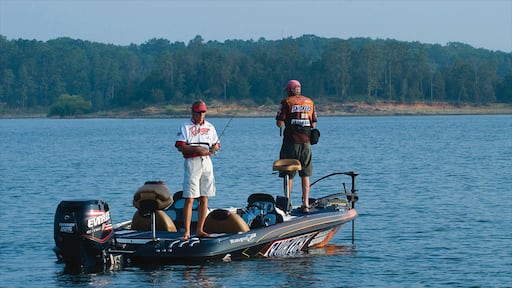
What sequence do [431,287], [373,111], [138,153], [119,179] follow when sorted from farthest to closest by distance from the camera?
[373,111]
[138,153]
[119,179]
[431,287]

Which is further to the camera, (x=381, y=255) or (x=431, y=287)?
(x=381, y=255)

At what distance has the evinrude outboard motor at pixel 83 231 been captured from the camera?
1317 centimetres

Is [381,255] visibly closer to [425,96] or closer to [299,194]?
[299,194]

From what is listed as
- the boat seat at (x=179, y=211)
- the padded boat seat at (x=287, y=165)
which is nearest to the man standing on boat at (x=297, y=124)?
the padded boat seat at (x=287, y=165)

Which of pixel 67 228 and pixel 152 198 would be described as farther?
pixel 152 198

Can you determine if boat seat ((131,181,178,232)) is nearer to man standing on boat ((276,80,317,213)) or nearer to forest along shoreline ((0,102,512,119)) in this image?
man standing on boat ((276,80,317,213))

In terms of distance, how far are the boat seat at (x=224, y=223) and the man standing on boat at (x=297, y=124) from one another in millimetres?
1575

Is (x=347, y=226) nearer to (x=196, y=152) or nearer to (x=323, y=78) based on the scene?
(x=196, y=152)

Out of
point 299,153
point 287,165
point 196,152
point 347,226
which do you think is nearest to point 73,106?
point 347,226

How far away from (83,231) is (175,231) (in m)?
1.73

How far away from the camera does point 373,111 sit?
483 ft

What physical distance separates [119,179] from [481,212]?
1336cm

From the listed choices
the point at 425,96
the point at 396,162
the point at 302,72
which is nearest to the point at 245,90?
the point at 302,72

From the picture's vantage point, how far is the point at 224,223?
14516 millimetres
